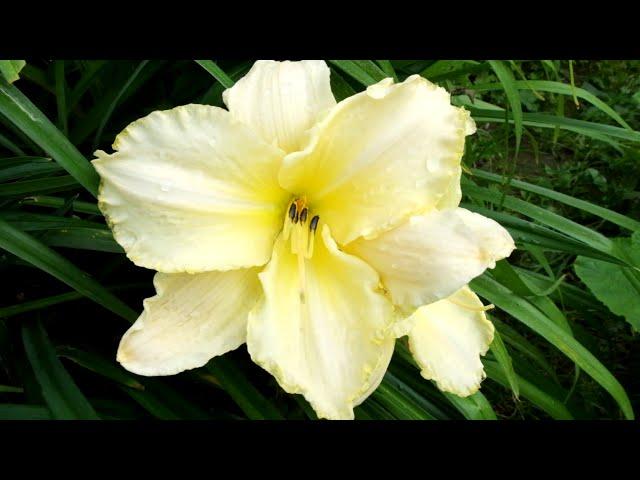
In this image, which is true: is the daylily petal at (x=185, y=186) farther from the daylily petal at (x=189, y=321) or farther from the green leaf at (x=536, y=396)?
the green leaf at (x=536, y=396)

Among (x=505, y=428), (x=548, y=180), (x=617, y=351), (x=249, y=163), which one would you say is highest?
(x=249, y=163)

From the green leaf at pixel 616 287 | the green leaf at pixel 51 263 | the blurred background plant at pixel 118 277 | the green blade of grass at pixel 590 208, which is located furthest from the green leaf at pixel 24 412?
the green leaf at pixel 616 287

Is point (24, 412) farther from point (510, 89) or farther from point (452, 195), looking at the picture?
point (510, 89)

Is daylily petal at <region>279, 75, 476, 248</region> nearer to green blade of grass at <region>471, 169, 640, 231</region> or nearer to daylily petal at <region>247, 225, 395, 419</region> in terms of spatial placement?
daylily petal at <region>247, 225, 395, 419</region>

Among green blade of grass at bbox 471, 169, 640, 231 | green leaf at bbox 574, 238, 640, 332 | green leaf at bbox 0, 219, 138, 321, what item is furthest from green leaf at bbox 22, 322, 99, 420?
green leaf at bbox 574, 238, 640, 332

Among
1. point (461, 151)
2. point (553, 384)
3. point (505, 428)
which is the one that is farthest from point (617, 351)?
point (461, 151)

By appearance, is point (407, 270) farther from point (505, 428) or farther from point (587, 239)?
point (587, 239)
